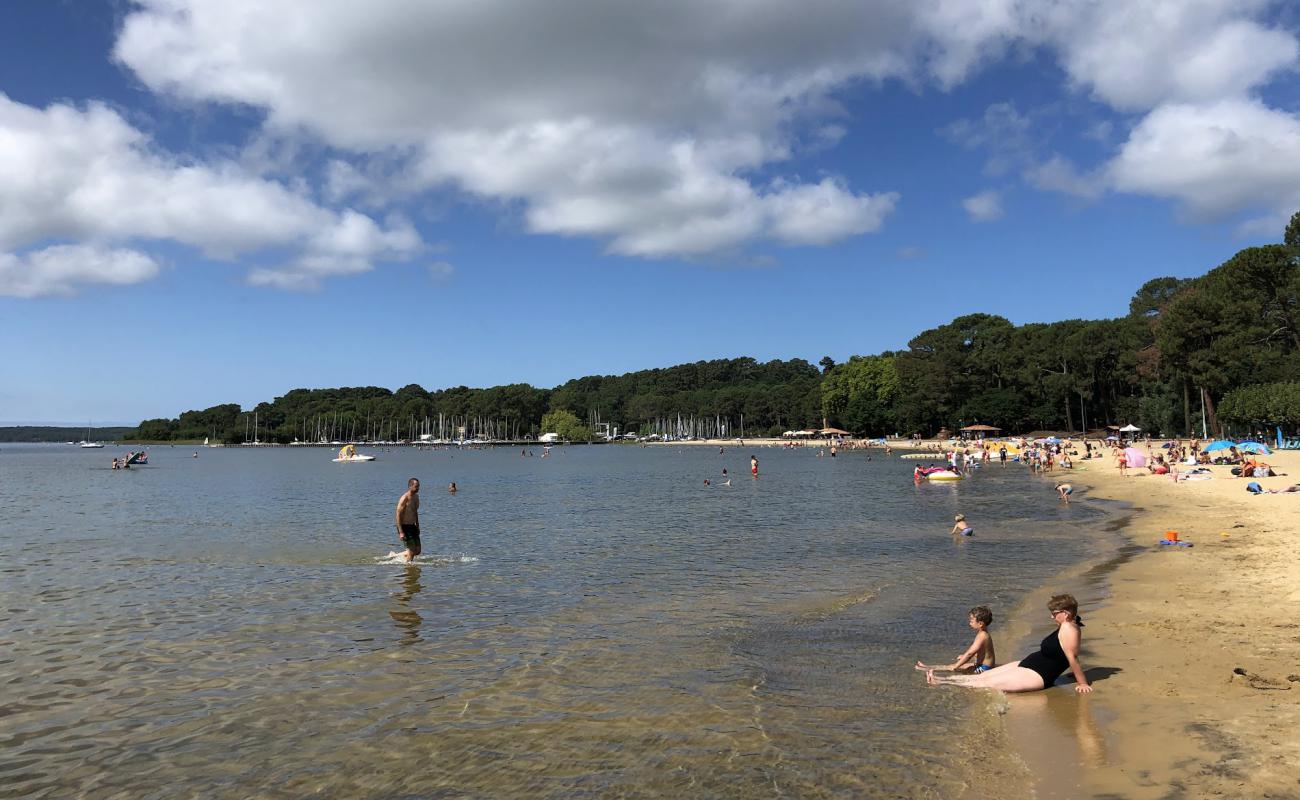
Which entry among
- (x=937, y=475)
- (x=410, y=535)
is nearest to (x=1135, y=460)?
(x=937, y=475)

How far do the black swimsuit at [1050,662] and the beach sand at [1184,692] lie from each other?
23cm

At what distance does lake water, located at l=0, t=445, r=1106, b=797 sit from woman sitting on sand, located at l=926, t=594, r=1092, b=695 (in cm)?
57

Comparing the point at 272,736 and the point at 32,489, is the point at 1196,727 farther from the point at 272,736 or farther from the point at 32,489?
the point at 32,489

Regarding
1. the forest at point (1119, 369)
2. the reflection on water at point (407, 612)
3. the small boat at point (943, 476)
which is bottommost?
the small boat at point (943, 476)

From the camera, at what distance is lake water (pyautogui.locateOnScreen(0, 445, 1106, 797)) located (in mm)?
7289

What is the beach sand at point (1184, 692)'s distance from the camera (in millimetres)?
6598

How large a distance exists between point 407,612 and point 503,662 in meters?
4.01

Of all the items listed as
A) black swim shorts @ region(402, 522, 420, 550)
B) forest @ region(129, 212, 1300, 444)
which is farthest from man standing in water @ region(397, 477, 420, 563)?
forest @ region(129, 212, 1300, 444)

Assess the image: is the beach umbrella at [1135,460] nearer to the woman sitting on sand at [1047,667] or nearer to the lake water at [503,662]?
the lake water at [503,662]

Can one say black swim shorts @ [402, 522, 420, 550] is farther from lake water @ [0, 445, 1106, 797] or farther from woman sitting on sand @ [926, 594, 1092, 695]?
woman sitting on sand @ [926, 594, 1092, 695]

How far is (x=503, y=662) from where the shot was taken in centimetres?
1090

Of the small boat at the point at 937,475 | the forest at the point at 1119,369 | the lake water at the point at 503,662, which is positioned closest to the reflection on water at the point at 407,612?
the lake water at the point at 503,662

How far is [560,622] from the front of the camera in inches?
526

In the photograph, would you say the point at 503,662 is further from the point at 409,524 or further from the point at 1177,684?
the point at 409,524
